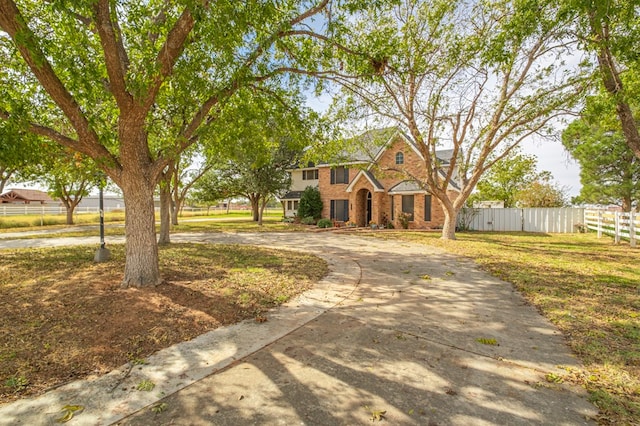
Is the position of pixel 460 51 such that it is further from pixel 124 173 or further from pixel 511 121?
pixel 124 173

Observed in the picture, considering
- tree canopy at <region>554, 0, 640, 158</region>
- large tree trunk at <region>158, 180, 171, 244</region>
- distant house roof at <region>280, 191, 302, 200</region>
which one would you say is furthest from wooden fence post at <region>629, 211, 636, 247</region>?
distant house roof at <region>280, 191, 302, 200</region>

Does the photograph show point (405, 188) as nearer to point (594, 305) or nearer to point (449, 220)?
point (449, 220)

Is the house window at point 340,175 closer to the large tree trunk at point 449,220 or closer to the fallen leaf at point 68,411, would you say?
the large tree trunk at point 449,220

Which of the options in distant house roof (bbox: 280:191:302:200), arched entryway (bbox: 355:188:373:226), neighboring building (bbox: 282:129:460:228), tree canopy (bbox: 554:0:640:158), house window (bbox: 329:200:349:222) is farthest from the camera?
distant house roof (bbox: 280:191:302:200)

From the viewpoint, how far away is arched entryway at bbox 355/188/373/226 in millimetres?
23891

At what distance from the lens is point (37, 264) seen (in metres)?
8.56

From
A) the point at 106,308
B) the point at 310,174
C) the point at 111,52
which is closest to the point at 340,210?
the point at 310,174

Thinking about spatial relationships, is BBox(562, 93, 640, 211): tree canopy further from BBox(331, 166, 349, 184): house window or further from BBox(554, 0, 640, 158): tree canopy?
BBox(331, 166, 349, 184): house window

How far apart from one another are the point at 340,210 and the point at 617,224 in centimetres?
1625

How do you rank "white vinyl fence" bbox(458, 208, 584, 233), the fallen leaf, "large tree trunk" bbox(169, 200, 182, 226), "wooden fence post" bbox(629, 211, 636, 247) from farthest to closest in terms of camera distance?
"white vinyl fence" bbox(458, 208, 584, 233) → "large tree trunk" bbox(169, 200, 182, 226) → "wooden fence post" bbox(629, 211, 636, 247) → the fallen leaf

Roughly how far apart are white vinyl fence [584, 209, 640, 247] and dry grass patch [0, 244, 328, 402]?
13903 mm

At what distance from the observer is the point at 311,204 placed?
25891 mm

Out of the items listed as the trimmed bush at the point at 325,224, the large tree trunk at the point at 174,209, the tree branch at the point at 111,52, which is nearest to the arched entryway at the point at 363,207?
the trimmed bush at the point at 325,224

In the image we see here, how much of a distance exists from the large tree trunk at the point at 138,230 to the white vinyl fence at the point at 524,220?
21.2 metres
